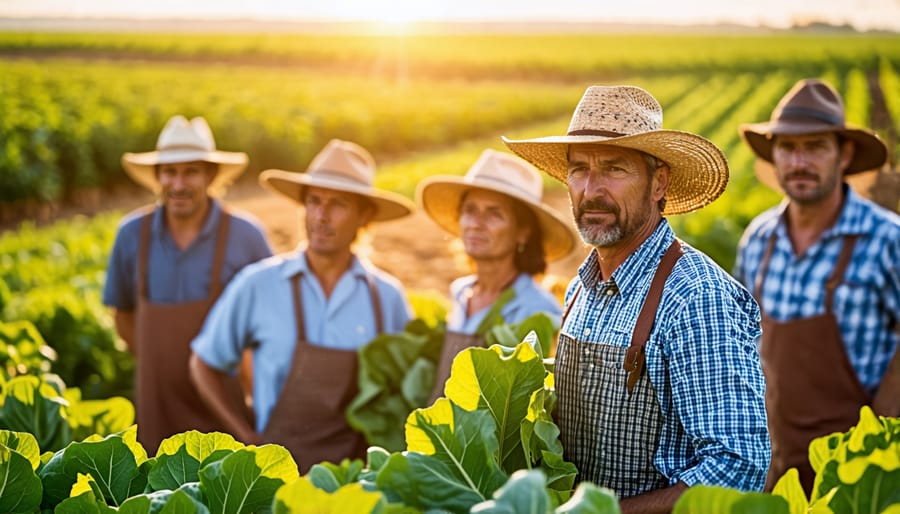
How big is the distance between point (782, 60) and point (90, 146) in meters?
Answer: 60.1

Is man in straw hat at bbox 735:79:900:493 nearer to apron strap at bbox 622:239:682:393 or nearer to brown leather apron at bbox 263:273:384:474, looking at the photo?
brown leather apron at bbox 263:273:384:474

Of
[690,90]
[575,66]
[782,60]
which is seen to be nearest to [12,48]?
[575,66]

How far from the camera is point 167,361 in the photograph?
4348mm

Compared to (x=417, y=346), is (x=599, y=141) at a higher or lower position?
higher

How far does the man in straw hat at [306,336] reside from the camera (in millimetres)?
3646

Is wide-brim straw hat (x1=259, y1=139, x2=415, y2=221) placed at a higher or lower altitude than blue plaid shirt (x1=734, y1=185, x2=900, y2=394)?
higher

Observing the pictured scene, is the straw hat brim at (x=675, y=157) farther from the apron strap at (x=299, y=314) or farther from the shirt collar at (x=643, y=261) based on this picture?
the apron strap at (x=299, y=314)

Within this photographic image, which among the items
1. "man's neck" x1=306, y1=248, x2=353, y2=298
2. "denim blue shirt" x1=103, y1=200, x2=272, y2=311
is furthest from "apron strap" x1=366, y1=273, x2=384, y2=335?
"denim blue shirt" x1=103, y1=200, x2=272, y2=311

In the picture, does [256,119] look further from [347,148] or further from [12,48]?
[12,48]

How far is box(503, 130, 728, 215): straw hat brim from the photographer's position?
81.5 inches

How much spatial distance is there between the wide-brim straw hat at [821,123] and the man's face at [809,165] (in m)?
0.04

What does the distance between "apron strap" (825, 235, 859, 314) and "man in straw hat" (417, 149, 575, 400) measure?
96 centimetres

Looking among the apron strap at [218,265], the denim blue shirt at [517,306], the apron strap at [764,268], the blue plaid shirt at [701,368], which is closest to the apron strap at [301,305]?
the denim blue shirt at [517,306]

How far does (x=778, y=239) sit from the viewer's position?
3.85 m
